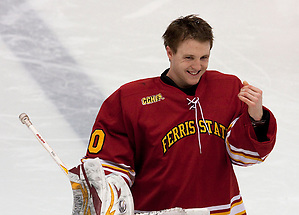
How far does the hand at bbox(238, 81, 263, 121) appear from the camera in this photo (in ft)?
5.53

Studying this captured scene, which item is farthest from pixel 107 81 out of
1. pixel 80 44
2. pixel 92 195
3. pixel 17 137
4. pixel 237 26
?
pixel 92 195

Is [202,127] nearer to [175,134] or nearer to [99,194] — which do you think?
[175,134]

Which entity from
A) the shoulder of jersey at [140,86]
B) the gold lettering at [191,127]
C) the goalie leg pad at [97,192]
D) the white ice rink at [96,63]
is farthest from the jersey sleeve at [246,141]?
the white ice rink at [96,63]

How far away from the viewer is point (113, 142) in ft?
6.10

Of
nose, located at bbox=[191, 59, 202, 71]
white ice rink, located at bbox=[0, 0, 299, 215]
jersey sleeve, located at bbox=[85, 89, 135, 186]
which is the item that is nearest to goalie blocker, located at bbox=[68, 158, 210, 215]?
jersey sleeve, located at bbox=[85, 89, 135, 186]

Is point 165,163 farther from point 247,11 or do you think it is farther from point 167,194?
point 247,11

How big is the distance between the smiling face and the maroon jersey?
0.06m

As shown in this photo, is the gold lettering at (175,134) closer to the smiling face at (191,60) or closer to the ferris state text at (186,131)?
the ferris state text at (186,131)

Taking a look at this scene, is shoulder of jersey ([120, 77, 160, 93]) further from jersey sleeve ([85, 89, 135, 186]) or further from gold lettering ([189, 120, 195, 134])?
gold lettering ([189, 120, 195, 134])

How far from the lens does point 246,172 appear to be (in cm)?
299

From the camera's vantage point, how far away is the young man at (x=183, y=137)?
1811 mm

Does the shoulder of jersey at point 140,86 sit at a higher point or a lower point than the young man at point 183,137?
higher

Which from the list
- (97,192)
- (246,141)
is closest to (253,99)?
(246,141)

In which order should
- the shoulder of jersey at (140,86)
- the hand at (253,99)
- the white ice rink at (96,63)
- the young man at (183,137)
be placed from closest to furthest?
the hand at (253,99), the young man at (183,137), the shoulder of jersey at (140,86), the white ice rink at (96,63)
